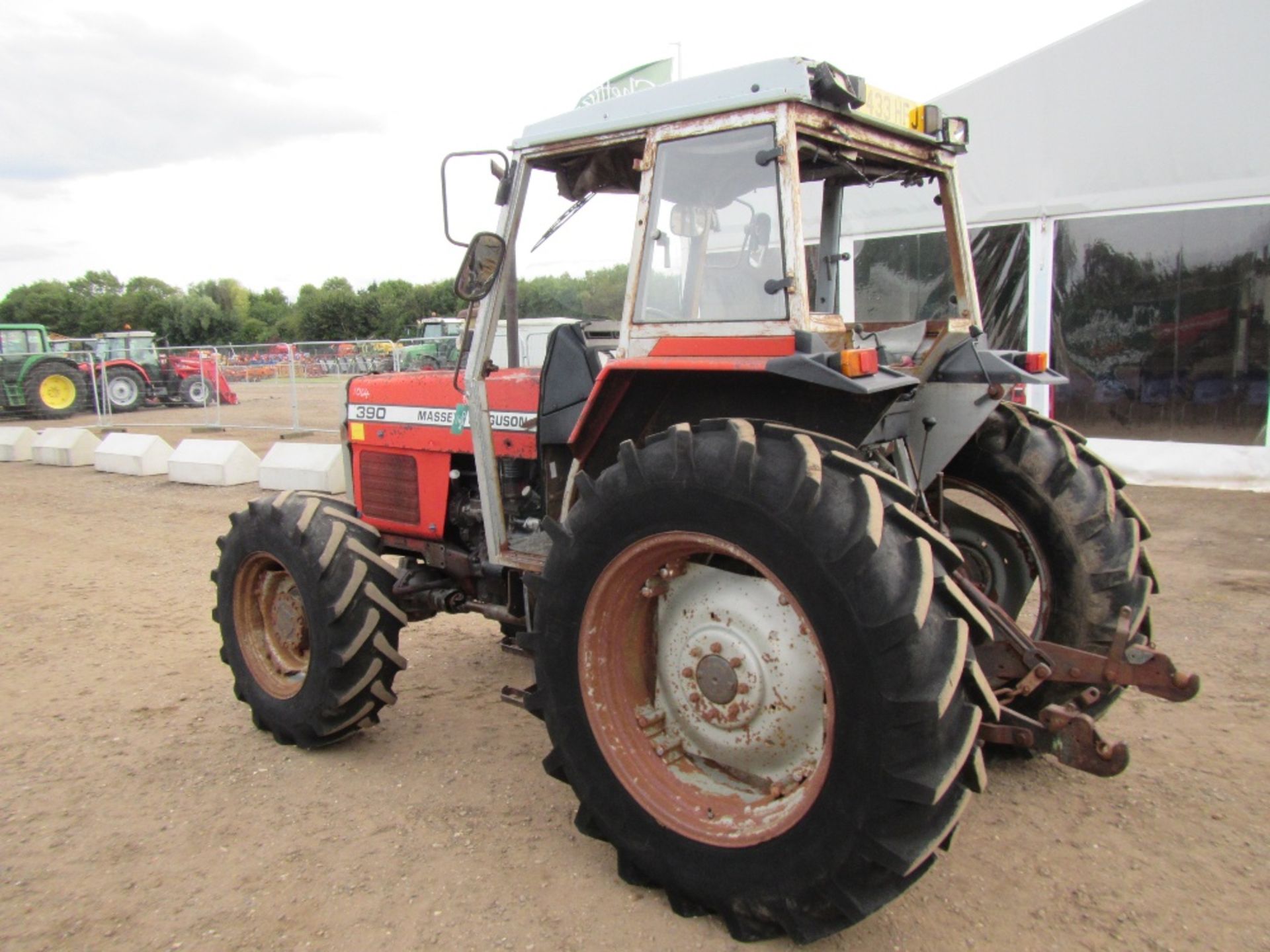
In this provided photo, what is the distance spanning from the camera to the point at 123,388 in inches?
866

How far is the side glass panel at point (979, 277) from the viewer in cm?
953

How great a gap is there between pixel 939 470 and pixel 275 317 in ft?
263

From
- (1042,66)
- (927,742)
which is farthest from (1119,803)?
(1042,66)

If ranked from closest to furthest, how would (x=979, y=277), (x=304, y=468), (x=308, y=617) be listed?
(x=308, y=617) → (x=304, y=468) → (x=979, y=277)

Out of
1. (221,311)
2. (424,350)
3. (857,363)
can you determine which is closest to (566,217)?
(857,363)

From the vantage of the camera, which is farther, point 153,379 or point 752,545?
point 153,379

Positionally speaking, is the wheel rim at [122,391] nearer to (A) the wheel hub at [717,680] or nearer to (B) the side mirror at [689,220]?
(B) the side mirror at [689,220]

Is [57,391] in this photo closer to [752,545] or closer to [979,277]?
[979,277]

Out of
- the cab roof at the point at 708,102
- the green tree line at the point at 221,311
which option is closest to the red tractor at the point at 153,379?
the green tree line at the point at 221,311

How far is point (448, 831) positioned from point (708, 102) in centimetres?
272

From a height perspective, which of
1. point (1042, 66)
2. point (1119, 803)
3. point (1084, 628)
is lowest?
point (1119, 803)

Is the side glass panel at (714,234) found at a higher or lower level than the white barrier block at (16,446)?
higher

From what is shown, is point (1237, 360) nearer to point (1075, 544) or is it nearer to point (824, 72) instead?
point (1075, 544)

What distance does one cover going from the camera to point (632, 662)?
299 centimetres
